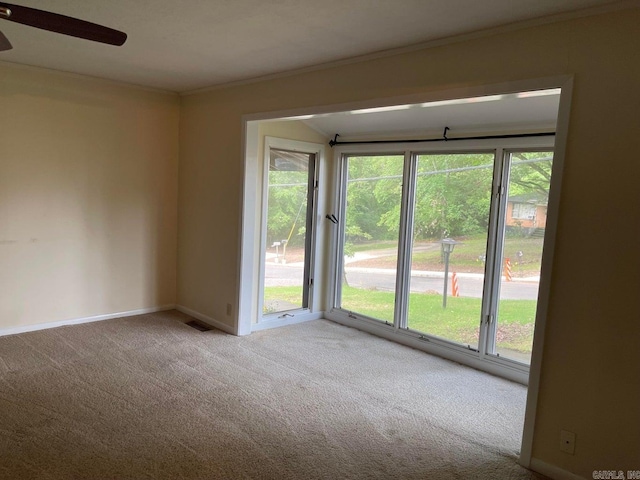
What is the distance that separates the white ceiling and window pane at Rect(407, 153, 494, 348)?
1492 millimetres

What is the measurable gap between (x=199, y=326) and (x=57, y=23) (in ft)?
10.9

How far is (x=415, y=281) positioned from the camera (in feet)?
Answer: 15.0

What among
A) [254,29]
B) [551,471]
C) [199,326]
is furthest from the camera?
[199,326]

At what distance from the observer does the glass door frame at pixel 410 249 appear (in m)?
3.84

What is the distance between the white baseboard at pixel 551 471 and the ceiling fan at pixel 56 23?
9.54ft

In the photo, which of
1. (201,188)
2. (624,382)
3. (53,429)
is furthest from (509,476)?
(201,188)

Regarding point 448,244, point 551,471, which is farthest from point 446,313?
point 551,471

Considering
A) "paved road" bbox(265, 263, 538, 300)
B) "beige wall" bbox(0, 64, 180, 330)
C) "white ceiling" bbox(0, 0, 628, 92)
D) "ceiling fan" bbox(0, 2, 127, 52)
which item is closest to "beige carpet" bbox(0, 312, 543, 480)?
"beige wall" bbox(0, 64, 180, 330)

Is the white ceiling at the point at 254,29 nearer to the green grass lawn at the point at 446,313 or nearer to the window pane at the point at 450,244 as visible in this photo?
the window pane at the point at 450,244

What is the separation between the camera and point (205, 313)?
16.2 ft

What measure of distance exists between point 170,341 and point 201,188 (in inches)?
61.6

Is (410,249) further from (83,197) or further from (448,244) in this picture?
(83,197)

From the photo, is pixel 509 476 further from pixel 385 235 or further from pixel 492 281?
pixel 385 235

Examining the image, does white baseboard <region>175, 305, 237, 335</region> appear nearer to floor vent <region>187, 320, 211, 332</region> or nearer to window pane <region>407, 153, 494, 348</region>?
floor vent <region>187, 320, 211, 332</region>
